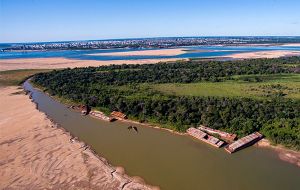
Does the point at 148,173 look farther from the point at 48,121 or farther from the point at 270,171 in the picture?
the point at 48,121

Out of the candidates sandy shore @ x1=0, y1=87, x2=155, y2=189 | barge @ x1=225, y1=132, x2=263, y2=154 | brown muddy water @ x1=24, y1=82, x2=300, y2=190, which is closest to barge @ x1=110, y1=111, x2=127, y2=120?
brown muddy water @ x1=24, y1=82, x2=300, y2=190

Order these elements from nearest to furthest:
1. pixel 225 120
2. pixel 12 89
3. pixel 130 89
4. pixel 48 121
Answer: pixel 225 120, pixel 48 121, pixel 130 89, pixel 12 89

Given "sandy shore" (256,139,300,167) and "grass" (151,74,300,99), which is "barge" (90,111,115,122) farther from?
"sandy shore" (256,139,300,167)

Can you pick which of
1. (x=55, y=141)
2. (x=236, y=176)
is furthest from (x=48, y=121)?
(x=236, y=176)

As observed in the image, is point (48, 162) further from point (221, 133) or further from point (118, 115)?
point (221, 133)

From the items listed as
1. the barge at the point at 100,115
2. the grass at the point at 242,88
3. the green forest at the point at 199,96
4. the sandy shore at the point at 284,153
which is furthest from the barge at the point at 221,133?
the grass at the point at 242,88
